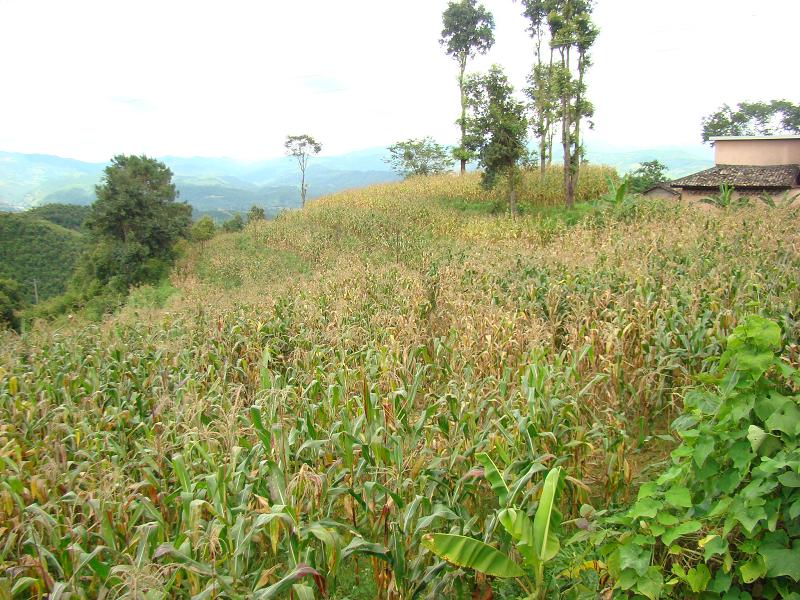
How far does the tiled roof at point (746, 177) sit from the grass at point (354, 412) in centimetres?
808

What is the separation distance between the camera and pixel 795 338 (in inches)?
167

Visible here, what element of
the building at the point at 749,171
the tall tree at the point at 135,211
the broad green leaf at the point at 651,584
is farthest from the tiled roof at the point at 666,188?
the tall tree at the point at 135,211

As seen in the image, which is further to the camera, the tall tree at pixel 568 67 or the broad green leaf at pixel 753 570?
the tall tree at pixel 568 67

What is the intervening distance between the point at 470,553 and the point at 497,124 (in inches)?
648

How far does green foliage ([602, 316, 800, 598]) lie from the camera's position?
2145mm

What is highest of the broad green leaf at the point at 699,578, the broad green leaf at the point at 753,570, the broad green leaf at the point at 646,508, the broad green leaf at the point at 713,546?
the broad green leaf at the point at 646,508

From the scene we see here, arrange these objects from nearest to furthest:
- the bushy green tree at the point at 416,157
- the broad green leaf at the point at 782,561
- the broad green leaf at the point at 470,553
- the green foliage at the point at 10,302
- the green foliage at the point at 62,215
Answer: the broad green leaf at the point at 782,561, the broad green leaf at the point at 470,553, the green foliage at the point at 10,302, the bushy green tree at the point at 416,157, the green foliage at the point at 62,215

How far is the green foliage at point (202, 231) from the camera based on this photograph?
23.7 m

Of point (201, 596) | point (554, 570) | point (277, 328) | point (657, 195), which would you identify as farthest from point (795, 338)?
point (657, 195)

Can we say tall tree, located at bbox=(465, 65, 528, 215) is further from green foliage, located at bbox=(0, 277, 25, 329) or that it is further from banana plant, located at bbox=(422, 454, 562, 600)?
green foliage, located at bbox=(0, 277, 25, 329)

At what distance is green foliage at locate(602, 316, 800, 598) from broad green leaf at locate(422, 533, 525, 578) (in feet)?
1.67

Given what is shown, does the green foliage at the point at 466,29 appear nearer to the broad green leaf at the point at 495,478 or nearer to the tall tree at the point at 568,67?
the tall tree at the point at 568,67

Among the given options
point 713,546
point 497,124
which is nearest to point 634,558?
point 713,546

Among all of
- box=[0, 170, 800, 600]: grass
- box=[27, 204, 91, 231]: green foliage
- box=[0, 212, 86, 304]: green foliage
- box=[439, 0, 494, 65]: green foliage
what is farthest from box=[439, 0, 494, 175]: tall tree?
box=[27, 204, 91, 231]: green foliage
